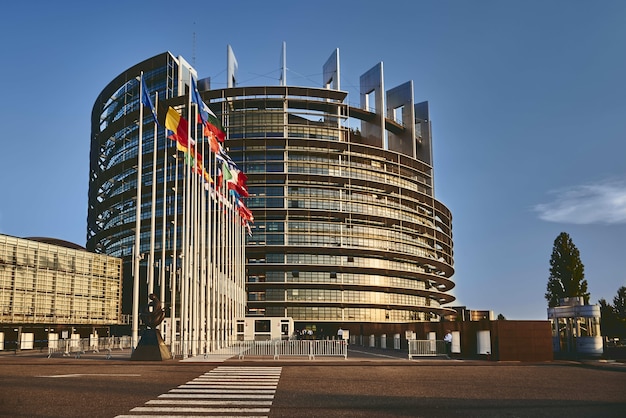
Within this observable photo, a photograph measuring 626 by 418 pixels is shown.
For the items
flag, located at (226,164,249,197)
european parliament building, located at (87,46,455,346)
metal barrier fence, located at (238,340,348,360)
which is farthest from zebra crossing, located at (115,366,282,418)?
european parliament building, located at (87,46,455,346)

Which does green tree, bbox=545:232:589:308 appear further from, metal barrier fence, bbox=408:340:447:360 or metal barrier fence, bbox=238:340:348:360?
metal barrier fence, bbox=238:340:348:360

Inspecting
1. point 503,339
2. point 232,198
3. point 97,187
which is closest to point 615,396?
point 503,339

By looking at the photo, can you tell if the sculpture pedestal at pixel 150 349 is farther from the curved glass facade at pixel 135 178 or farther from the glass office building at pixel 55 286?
the curved glass facade at pixel 135 178

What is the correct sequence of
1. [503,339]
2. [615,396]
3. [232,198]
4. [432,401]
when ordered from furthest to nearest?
[232,198]
[503,339]
[615,396]
[432,401]

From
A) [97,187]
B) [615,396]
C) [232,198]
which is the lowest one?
[615,396]

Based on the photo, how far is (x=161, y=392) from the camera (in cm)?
1989

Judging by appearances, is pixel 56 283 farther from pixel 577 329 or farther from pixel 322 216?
pixel 577 329

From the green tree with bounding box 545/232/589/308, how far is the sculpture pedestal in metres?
64.7

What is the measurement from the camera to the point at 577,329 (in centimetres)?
4922

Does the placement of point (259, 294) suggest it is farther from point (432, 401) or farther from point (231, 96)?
point (432, 401)

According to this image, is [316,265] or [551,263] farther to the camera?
[316,265]

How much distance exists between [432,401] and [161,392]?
8815 mm

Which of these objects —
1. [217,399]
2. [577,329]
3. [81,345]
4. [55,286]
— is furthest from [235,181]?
[217,399]

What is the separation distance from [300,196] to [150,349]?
2857 inches
